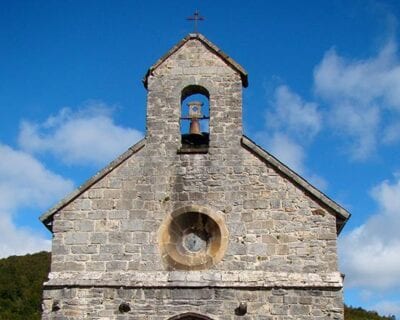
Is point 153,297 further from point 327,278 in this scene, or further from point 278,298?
point 327,278

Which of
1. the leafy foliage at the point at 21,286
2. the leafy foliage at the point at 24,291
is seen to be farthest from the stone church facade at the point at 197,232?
the leafy foliage at the point at 21,286

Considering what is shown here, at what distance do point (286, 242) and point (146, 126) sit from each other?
397 cm

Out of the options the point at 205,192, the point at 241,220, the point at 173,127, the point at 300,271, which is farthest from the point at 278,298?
the point at 173,127

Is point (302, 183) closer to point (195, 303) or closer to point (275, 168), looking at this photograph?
point (275, 168)

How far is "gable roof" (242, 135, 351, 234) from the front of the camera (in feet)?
41.2

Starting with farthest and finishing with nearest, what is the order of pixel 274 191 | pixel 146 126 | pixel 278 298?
pixel 146 126 → pixel 274 191 → pixel 278 298

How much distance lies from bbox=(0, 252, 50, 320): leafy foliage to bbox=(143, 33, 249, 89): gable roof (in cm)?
1956

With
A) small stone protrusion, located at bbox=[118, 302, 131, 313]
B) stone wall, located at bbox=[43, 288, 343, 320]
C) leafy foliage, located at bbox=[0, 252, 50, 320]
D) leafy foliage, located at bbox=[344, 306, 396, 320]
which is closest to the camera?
stone wall, located at bbox=[43, 288, 343, 320]

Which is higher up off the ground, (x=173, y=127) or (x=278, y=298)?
(x=173, y=127)

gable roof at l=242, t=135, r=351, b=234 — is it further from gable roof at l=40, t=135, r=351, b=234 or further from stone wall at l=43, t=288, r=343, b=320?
stone wall at l=43, t=288, r=343, b=320

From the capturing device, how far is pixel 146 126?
13.7 m

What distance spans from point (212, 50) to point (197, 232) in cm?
415

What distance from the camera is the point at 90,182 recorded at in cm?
1326

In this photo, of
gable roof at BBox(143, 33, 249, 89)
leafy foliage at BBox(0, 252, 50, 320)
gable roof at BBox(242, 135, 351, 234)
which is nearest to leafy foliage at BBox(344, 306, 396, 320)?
leafy foliage at BBox(0, 252, 50, 320)
